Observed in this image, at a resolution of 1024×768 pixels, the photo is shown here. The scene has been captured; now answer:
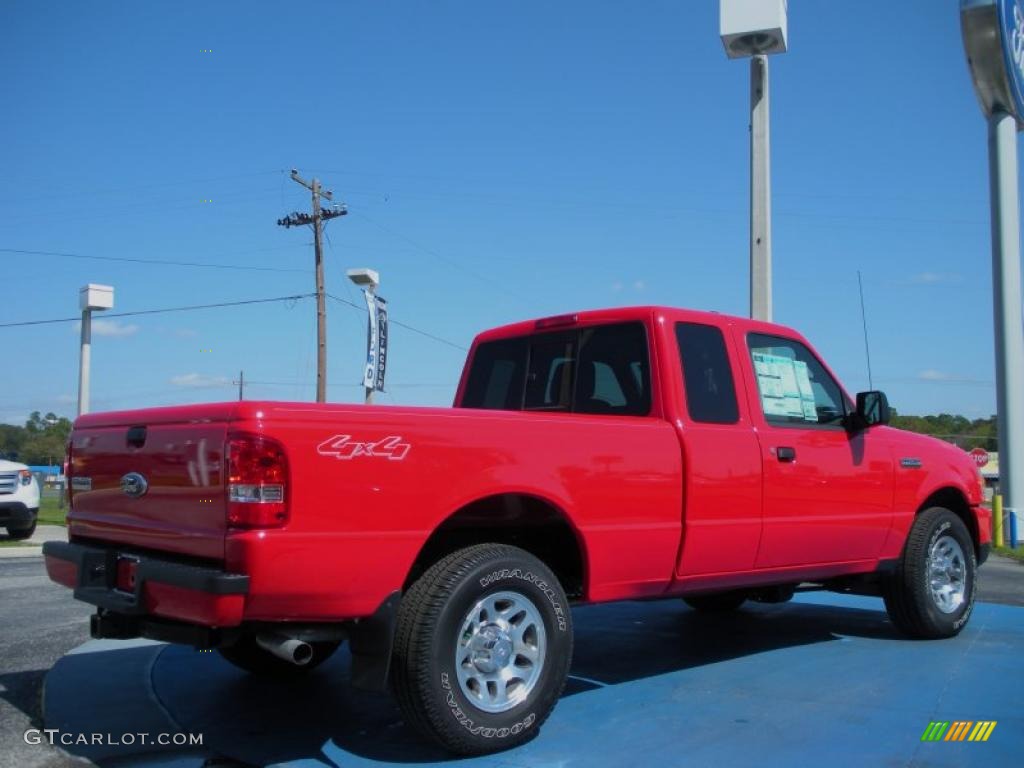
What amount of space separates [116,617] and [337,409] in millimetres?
1388

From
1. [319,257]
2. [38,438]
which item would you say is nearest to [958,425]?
[319,257]

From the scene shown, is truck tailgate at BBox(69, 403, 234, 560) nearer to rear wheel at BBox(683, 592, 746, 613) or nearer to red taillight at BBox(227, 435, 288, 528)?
red taillight at BBox(227, 435, 288, 528)

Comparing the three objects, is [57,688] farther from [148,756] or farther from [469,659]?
[469,659]

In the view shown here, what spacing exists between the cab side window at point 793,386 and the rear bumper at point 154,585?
3183 mm

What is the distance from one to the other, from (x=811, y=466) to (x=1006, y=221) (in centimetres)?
1280

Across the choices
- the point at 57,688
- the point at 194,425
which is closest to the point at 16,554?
the point at 57,688

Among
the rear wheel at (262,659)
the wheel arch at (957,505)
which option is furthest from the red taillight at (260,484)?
the wheel arch at (957,505)

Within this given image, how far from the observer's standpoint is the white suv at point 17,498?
42.9 feet

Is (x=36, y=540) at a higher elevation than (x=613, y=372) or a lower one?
lower

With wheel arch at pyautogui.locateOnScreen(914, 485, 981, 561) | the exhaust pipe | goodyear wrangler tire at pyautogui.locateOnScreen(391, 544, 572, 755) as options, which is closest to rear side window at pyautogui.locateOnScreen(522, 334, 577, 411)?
goodyear wrangler tire at pyautogui.locateOnScreen(391, 544, 572, 755)

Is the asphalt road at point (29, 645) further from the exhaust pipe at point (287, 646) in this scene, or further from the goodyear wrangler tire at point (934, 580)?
the goodyear wrangler tire at point (934, 580)

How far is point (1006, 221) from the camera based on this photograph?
15.8m

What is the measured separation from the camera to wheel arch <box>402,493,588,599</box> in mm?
4055

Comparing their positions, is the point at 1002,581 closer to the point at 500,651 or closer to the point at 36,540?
the point at 500,651
